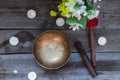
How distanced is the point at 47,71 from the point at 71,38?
198 mm

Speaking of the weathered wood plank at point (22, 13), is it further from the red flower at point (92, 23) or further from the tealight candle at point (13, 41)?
the red flower at point (92, 23)

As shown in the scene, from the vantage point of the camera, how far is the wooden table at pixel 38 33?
1539 mm

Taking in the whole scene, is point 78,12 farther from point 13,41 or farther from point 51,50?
point 13,41

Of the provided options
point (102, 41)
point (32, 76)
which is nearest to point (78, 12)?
point (102, 41)

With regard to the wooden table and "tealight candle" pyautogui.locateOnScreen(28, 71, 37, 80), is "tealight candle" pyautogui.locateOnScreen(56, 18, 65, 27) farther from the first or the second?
"tealight candle" pyautogui.locateOnScreen(28, 71, 37, 80)

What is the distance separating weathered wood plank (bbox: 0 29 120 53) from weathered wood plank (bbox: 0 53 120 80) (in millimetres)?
35

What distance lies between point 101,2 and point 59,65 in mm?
373

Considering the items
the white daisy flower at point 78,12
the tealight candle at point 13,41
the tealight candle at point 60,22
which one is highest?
the white daisy flower at point 78,12

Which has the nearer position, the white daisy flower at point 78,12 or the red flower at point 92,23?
the white daisy flower at point 78,12

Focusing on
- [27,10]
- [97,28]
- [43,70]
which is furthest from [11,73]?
[97,28]

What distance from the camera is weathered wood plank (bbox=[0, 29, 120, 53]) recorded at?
154cm

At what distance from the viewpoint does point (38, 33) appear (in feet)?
5.11

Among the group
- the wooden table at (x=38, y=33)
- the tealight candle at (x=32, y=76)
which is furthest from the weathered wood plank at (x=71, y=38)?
the tealight candle at (x=32, y=76)

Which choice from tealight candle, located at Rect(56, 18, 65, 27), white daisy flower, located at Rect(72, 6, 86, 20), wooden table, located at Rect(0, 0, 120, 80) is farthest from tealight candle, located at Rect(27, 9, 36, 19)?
white daisy flower, located at Rect(72, 6, 86, 20)
